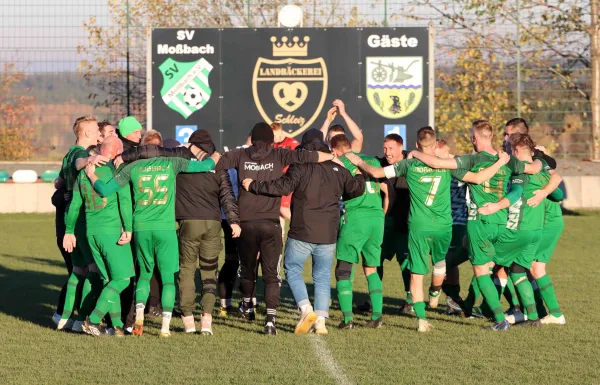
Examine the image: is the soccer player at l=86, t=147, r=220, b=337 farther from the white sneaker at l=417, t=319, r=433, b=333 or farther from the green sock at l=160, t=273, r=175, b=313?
the white sneaker at l=417, t=319, r=433, b=333

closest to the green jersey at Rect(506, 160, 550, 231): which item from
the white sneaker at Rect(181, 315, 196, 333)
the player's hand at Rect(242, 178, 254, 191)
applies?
the player's hand at Rect(242, 178, 254, 191)

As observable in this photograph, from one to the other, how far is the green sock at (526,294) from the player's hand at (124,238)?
12.7 feet

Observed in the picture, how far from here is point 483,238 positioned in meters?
10.6

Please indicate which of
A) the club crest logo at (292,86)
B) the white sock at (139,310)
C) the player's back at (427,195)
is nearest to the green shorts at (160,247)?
the white sock at (139,310)

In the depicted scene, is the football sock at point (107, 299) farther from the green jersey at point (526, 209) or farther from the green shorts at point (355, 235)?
the green jersey at point (526, 209)

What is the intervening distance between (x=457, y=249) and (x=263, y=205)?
248 centimetres

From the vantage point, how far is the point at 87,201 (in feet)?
33.5

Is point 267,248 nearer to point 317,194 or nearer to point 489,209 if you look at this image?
point 317,194

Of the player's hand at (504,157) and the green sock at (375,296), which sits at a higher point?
the player's hand at (504,157)

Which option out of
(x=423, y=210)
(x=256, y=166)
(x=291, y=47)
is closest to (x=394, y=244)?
(x=423, y=210)

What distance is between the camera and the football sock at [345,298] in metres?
10.9

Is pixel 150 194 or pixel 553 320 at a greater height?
pixel 150 194

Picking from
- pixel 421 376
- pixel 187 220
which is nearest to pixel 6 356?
pixel 187 220

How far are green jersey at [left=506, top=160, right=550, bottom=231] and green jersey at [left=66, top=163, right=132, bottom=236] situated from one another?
12.2ft
